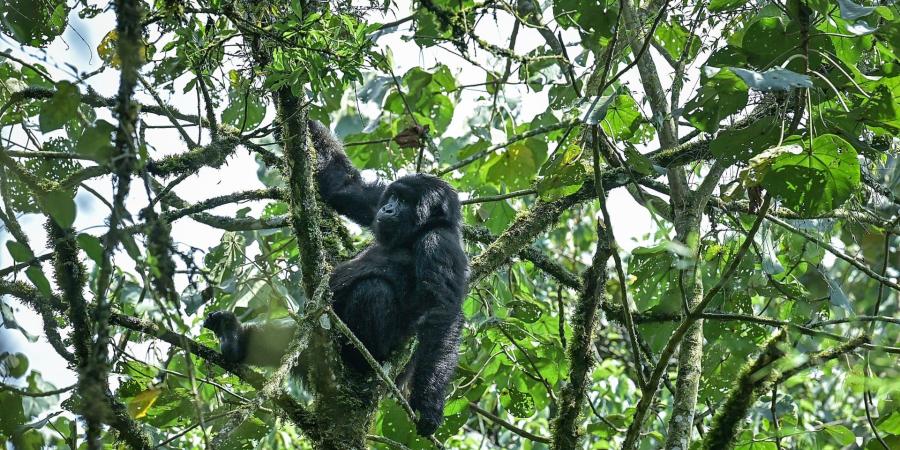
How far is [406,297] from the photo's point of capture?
586cm

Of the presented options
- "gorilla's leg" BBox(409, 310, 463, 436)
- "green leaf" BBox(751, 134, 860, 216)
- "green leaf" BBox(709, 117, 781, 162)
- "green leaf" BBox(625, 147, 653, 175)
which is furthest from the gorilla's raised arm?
"green leaf" BBox(751, 134, 860, 216)

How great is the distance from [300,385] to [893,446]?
3.96m

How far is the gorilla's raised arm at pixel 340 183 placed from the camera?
22.1 ft

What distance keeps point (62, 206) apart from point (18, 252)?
1.55 feet

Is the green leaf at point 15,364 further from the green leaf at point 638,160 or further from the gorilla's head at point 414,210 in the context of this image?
the gorilla's head at point 414,210

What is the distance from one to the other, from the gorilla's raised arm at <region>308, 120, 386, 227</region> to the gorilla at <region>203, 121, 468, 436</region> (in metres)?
0.03

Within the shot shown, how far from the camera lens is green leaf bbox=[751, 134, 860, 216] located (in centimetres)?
353

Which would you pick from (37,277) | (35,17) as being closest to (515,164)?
(35,17)

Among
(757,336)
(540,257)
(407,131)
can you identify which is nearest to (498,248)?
(540,257)

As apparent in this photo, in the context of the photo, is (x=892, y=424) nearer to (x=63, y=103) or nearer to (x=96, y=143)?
(x=96, y=143)

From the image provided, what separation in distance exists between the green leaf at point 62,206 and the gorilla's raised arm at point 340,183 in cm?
424

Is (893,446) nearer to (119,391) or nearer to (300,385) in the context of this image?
(300,385)

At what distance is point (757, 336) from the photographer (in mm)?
5711

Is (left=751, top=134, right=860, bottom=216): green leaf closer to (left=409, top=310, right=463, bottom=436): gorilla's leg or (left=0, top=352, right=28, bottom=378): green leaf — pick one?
(left=409, top=310, right=463, bottom=436): gorilla's leg
